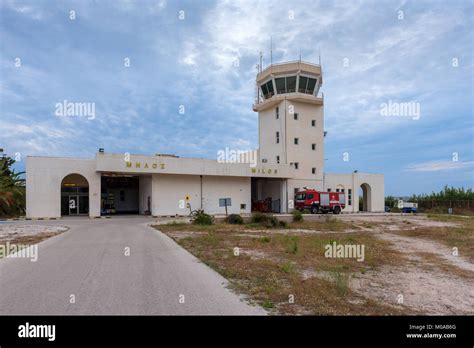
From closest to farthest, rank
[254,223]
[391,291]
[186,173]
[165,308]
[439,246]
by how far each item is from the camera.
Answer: [165,308]
[391,291]
[439,246]
[254,223]
[186,173]

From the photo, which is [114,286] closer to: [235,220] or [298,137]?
[235,220]

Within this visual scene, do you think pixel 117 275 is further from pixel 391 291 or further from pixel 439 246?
pixel 439 246

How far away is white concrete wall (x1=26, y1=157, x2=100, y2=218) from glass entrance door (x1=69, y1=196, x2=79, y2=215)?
4131mm

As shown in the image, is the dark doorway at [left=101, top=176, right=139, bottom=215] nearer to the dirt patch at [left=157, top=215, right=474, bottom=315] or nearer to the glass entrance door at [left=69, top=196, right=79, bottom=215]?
the glass entrance door at [left=69, top=196, right=79, bottom=215]

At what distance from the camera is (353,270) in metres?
10.3

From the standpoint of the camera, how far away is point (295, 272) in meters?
9.38

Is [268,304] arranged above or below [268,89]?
below

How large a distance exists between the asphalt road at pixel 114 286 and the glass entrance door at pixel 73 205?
2567cm

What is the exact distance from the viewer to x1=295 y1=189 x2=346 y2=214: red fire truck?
40875 mm

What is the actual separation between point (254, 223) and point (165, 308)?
71.3 ft

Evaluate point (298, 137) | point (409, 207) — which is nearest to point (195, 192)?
point (298, 137)

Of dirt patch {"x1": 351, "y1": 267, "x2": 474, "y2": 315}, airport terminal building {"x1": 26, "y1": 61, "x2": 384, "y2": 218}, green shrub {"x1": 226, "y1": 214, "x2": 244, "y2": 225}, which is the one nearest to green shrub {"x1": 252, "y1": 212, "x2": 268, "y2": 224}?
green shrub {"x1": 226, "y1": 214, "x2": 244, "y2": 225}

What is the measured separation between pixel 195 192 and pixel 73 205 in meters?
12.8
